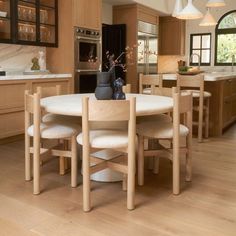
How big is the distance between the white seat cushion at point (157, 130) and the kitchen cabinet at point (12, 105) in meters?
2.05

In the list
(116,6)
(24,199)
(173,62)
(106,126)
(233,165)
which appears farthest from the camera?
(173,62)

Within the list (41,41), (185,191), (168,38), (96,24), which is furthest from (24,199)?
(168,38)

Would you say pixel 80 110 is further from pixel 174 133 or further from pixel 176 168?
pixel 176 168

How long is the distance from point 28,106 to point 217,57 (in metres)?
6.49

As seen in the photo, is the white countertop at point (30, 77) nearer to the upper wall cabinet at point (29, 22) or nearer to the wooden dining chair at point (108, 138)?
the upper wall cabinet at point (29, 22)

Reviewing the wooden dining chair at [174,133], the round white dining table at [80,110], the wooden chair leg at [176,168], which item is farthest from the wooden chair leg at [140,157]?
the wooden chair leg at [176,168]

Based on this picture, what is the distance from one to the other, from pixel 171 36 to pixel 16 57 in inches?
176

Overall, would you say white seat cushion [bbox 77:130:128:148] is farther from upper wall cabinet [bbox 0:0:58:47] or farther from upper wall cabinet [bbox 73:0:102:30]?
upper wall cabinet [bbox 73:0:102:30]

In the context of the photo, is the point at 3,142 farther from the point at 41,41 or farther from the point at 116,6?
the point at 116,6

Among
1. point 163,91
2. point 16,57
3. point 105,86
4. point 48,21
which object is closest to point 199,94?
point 163,91

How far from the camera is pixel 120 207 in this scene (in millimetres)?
2260

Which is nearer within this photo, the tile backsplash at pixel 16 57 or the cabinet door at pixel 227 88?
the tile backsplash at pixel 16 57

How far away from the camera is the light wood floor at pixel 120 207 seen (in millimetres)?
1949

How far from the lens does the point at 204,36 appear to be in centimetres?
817
